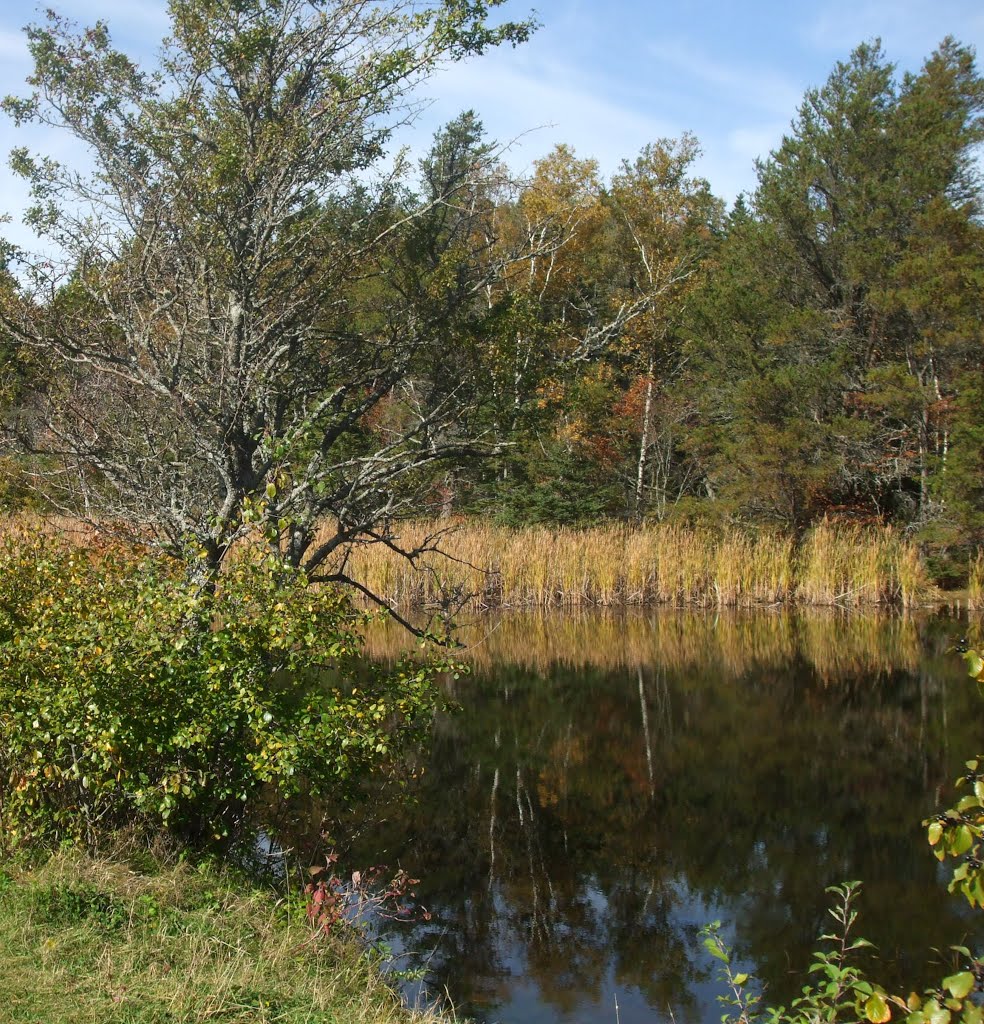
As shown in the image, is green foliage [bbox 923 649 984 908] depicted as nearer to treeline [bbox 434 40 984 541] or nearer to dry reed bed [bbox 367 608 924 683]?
dry reed bed [bbox 367 608 924 683]

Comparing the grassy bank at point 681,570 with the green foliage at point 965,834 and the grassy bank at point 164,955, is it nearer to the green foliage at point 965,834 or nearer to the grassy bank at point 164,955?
the grassy bank at point 164,955

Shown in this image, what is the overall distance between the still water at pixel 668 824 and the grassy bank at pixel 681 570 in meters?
3.57

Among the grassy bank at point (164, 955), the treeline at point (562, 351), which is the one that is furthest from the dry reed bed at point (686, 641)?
the grassy bank at point (164, 955)

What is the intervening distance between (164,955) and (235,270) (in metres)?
3.58

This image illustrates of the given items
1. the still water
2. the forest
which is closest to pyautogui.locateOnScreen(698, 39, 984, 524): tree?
the still water

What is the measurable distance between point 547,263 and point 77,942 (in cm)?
2161

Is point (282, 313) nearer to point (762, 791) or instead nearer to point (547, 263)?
point (762, 791)

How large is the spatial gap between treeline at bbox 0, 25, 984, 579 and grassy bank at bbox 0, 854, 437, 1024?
1699 millimetres

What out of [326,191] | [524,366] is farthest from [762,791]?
[326,191]

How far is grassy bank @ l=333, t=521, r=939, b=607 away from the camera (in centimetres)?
1733

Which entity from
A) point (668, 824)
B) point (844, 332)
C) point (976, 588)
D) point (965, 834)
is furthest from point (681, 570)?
point (965, 834)

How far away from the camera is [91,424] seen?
248 inches

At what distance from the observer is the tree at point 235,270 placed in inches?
239

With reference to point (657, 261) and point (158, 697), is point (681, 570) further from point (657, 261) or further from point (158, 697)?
point (158, 697)
